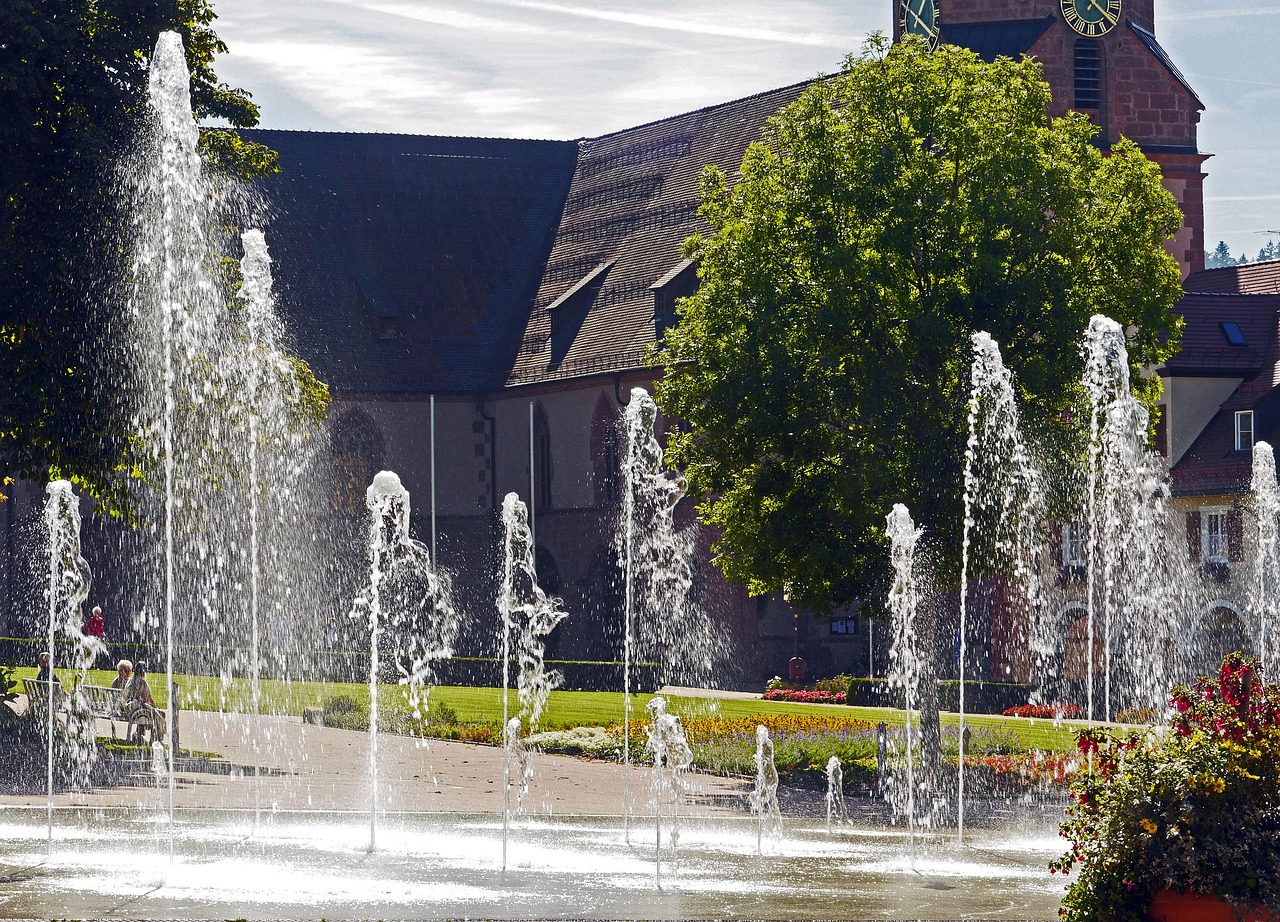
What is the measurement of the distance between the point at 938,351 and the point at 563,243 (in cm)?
Result: 4192

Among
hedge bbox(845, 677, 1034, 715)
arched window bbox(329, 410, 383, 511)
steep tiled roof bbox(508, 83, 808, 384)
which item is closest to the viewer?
hedge bbox(845, 677, 1034, 715)

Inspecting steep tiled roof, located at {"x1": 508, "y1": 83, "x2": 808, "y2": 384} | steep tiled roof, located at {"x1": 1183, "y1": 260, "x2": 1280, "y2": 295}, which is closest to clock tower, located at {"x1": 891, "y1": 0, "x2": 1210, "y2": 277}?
steep tiled roof, located at {"x1": 1183, "y1": 260, "x2": 1280, "y2": 295}

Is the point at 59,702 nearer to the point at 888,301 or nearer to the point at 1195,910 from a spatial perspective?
the point at 888,301

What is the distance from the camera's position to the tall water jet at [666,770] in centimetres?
1706

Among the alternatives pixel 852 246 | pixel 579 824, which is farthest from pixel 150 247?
pixel 579 824

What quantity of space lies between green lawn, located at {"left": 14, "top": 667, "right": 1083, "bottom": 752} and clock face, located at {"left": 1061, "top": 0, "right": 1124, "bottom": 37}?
73.8ft

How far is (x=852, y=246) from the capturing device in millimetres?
26750

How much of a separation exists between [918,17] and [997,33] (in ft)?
8.04

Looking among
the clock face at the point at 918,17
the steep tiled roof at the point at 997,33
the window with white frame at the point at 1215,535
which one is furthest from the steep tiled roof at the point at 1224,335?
the clock face at the point at 918,17

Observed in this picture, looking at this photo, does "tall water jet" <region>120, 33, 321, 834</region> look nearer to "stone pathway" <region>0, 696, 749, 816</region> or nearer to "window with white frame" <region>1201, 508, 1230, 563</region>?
"stone pathway" <region>0, 696, 749, 816</region>

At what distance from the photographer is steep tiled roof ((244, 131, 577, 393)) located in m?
64.2

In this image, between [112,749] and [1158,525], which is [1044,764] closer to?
[112,749]

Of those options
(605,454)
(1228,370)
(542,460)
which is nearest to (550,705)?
(605,454)

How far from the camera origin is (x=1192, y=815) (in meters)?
9.87
